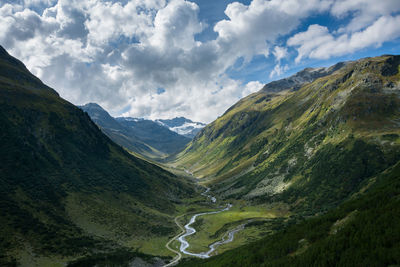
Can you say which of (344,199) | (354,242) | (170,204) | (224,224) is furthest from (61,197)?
(344,199)

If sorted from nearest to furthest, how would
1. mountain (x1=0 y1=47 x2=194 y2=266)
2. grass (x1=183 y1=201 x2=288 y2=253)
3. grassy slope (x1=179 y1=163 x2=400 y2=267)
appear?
grassy slope (x1=179 y1=163 x2=400 y2=267) → mountain (x1=0 y1=47 x2=194 y2=266) → grass (x1=183 y1=201 x2=288 y2=253)

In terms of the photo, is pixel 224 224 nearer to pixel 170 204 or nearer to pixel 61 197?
pixel 170 204

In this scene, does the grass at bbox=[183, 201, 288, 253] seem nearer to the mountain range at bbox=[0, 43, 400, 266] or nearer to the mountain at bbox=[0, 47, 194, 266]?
the mountain range at bbox=[0, 43, 400, 266]

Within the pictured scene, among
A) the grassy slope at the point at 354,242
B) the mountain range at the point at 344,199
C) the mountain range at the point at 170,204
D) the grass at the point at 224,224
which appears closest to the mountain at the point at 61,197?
the mountain range at the point at 170,204

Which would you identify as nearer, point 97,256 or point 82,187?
point 97,256

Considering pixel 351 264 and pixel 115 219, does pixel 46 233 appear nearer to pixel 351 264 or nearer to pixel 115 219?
pixel 115 219

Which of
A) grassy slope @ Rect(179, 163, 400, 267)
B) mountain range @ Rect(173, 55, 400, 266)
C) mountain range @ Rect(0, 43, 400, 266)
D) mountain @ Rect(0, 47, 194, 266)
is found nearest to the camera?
grassy slope @ Rect(179, 163, 400, 267)

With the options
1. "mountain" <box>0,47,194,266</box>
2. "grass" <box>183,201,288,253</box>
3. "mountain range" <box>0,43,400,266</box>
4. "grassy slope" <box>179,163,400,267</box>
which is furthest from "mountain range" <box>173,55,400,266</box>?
"mountain" <box>0,47,194,266</box>

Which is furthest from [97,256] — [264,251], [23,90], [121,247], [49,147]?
[23,90]
